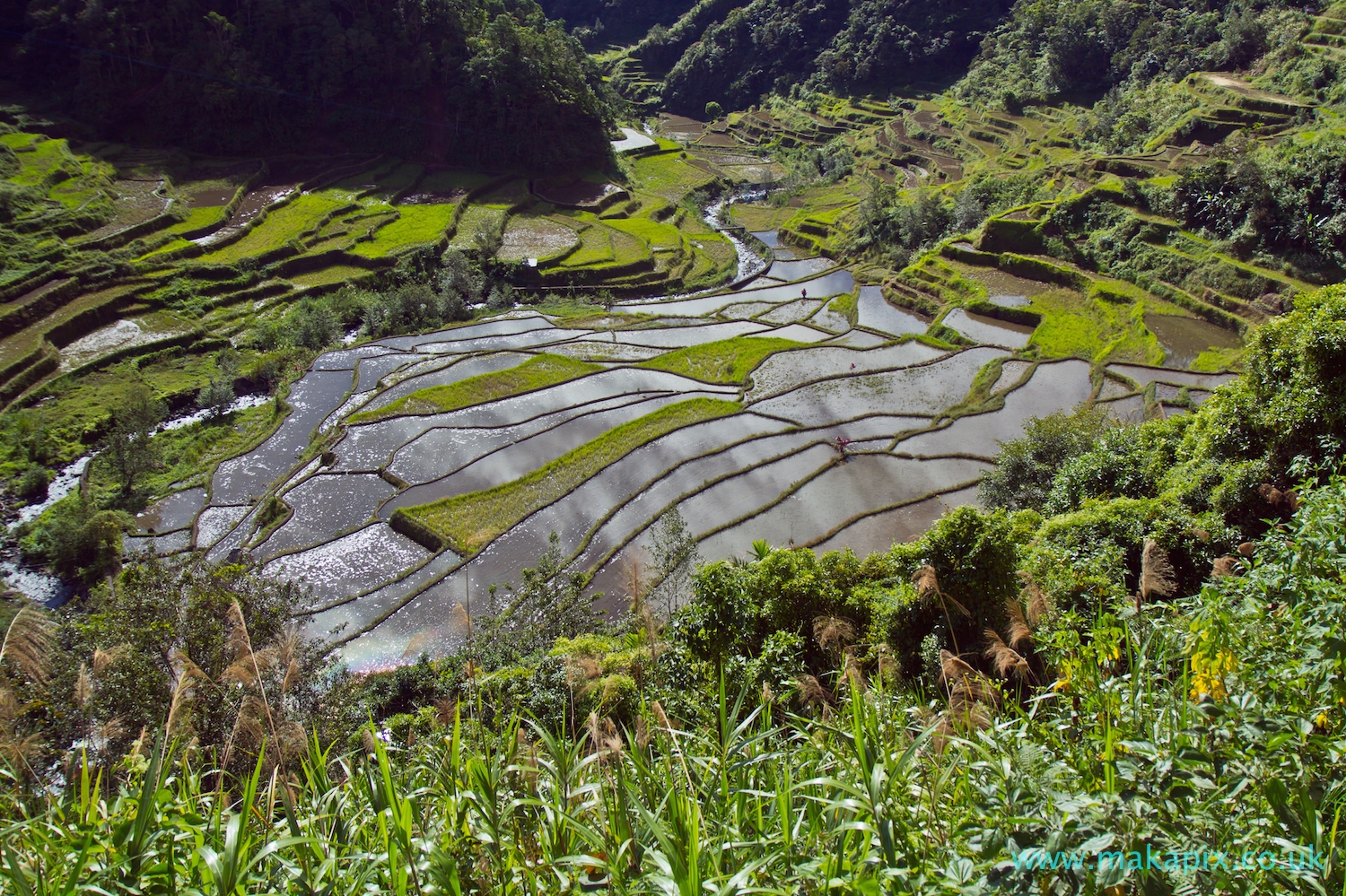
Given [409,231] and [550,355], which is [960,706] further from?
[409,231]

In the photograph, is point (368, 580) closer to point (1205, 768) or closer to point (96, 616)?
point (96, 616)

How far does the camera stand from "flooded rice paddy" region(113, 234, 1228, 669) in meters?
21.7

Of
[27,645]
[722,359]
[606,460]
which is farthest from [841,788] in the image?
[722,359]

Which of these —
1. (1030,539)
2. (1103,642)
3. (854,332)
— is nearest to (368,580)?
(1030,539)

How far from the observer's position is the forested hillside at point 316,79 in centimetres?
5269

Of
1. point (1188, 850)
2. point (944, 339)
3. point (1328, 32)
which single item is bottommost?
point (944, 339)

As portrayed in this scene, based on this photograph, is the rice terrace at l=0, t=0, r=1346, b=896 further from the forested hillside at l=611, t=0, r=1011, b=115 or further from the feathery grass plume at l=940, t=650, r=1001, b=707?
the forested hillside at l=611, t=0, r=1011, b=115

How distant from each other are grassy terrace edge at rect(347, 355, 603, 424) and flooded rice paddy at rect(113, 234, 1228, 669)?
0.35 meters

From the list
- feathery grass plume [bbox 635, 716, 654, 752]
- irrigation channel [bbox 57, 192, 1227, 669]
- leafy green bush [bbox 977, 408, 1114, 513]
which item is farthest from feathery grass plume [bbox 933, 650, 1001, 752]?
leafy green bush [bbox 977, 408, 1114, 513]

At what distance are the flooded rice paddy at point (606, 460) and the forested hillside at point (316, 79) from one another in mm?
30902

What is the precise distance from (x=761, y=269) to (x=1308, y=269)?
2893cm

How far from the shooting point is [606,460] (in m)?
26.1

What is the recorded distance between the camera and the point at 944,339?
119 feet

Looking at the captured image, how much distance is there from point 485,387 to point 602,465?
27.7ft
